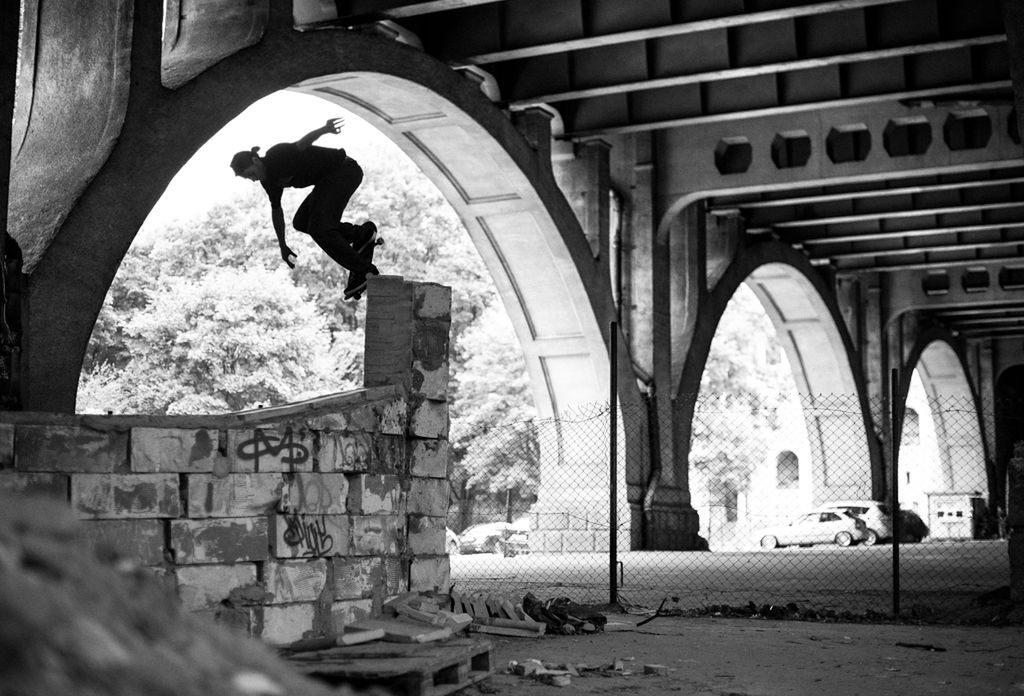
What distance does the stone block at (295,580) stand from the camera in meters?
7.76

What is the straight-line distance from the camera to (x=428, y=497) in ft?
31.0

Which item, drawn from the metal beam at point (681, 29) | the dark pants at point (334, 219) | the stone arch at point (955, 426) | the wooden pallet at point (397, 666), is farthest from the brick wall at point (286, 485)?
the stone arch at point (955, 426)

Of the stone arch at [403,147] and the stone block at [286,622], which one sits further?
the stone arch at [403,147]

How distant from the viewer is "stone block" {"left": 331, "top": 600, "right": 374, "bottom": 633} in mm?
8172

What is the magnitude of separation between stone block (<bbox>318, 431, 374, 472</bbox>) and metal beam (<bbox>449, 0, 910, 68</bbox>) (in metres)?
11.6

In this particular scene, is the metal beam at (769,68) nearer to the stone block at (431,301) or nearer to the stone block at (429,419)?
the stone block at (431,301)

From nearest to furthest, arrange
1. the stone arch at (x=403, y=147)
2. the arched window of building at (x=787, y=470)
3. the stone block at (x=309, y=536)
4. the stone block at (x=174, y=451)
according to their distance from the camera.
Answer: the stone block at (x=174, y=451) → the stone block at (x=309, y=536) → the stone arch at (x=403, y=147) → the arched window of building at (x=787, y=470)

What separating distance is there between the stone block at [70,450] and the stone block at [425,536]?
8.57 ft

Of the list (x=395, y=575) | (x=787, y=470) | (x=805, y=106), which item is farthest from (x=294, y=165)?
(x=787, y=470)

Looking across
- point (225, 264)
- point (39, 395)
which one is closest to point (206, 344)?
point (225, 264)

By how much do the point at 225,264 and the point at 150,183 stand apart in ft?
99.6

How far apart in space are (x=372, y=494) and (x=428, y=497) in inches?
33.8

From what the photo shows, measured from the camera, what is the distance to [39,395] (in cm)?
1189

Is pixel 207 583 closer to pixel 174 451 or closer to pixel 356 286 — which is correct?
pixel 174 451
